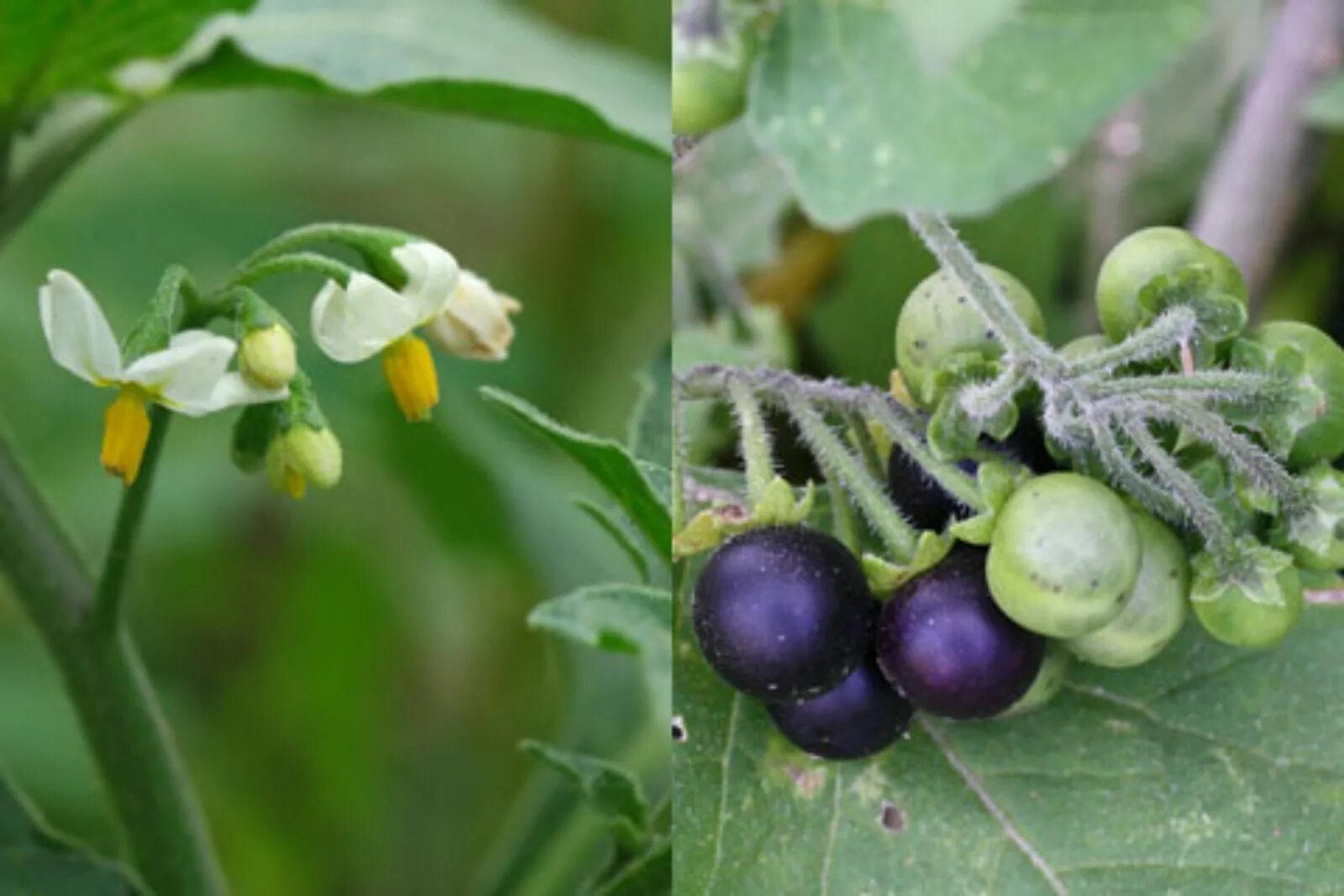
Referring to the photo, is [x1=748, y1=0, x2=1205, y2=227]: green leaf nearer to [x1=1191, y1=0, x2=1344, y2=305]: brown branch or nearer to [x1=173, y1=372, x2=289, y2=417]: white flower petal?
[x1=1191, y1=0, x2=1344, y2=305]: brown branch

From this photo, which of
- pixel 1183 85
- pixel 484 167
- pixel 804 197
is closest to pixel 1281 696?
pixel 804 197

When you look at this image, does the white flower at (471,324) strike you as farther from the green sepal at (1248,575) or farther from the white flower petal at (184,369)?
the green sepal at (1248,575)

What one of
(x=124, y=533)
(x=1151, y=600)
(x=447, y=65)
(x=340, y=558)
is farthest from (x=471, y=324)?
(x=340, y=558)

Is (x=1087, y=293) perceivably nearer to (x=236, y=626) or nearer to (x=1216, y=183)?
(x=1216, y=183)

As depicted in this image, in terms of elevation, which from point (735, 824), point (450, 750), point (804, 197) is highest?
point (804, 197)

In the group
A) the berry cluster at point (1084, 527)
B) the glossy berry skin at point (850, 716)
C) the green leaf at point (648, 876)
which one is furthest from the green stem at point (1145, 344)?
the green leaf at point (648, 876)
